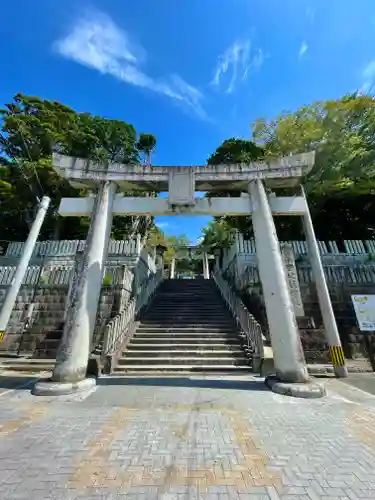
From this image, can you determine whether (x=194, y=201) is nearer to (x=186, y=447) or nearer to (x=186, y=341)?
(x=186, y=341)

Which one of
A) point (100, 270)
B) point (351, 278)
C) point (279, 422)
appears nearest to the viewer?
point (279, 422)

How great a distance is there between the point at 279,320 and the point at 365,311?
5305 mm

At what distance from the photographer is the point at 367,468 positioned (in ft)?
8.05

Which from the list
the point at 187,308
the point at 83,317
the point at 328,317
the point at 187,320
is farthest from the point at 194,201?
the point at 187,308

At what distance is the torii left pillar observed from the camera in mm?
5184

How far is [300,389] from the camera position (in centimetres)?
488

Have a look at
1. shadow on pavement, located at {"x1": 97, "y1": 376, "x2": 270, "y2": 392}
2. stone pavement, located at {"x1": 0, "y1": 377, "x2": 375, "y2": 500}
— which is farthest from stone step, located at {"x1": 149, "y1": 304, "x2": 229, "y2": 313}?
stone pavement, located at {"x1": 0, "y1": 377, "x2": 375, "y2": 500}

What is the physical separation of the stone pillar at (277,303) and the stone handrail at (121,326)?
4.72 meters

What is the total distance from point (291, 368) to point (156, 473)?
3989 mm

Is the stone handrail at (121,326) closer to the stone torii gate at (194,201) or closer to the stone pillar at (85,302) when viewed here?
the stone pillar at (85,302)

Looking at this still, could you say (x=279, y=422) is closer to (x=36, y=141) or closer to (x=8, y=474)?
(x=8, y=474)

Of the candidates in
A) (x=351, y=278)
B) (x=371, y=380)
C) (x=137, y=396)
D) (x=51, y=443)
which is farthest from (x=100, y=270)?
(x=351, y=278)

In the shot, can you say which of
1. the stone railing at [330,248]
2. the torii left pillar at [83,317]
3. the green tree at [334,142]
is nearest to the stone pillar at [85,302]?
the torii left pillar at [83,317]

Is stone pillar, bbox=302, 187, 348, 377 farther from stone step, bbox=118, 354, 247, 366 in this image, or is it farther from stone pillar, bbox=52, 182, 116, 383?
stone pillar, bbox=52, 182, 116, 383
